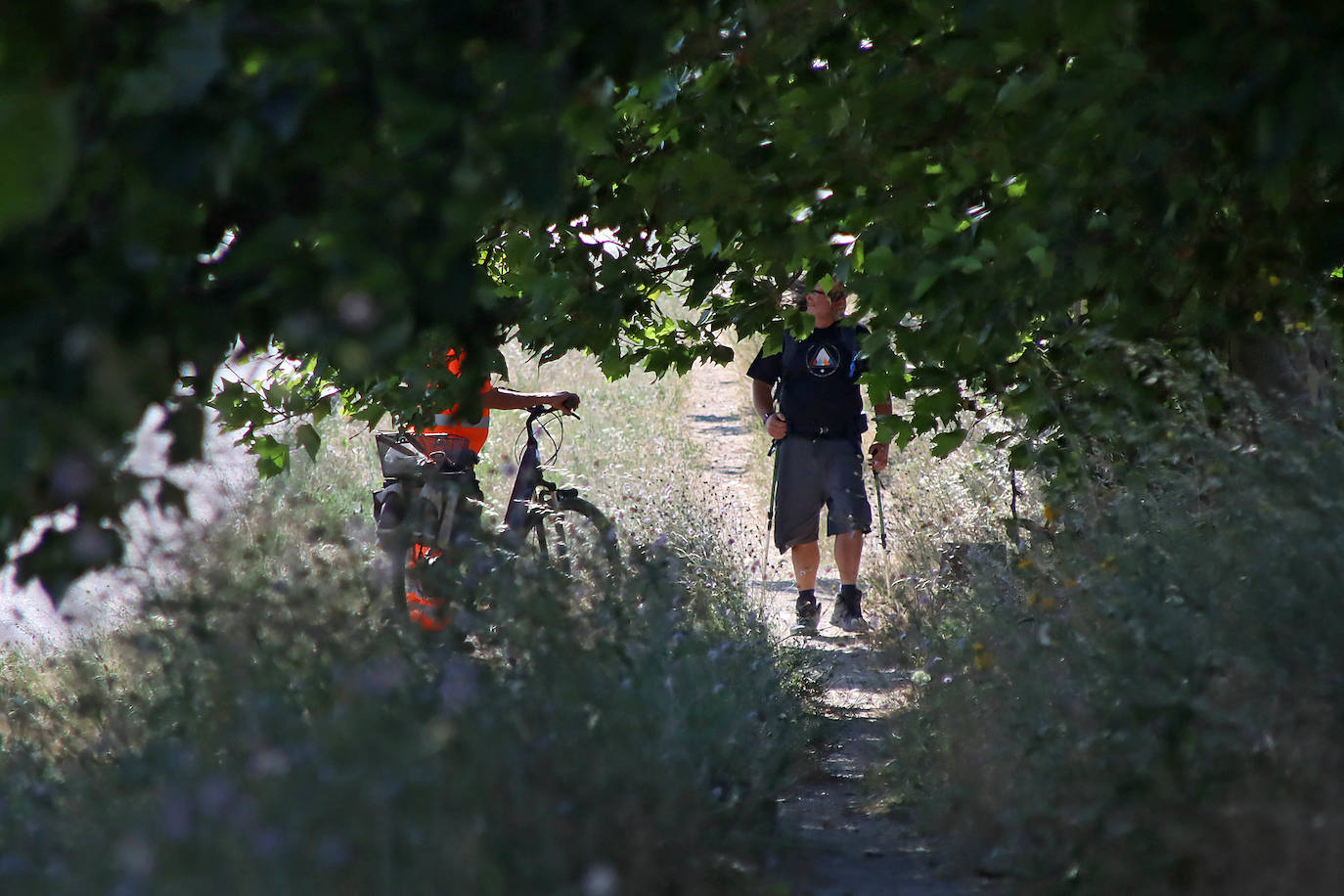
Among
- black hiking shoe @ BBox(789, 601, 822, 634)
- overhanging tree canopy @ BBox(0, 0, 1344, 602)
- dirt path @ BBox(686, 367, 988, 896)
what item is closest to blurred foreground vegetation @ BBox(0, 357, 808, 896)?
dirt path @ BBox(686, 367, 988, 896)

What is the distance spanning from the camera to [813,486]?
25.5 ft

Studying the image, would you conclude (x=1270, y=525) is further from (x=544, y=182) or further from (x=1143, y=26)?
(x=544, y=182)

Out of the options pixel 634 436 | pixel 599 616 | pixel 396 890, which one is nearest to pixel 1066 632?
pixel 599 616

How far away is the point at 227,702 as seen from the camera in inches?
108

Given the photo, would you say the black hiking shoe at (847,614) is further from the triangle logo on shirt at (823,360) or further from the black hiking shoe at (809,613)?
the triangle logo on shirt at (823,360)

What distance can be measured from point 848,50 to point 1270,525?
74.0 inches

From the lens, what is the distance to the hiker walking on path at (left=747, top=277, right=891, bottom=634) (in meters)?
7.59

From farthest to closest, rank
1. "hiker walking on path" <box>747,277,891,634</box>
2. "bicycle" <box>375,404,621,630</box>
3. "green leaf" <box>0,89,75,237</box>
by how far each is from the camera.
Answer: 1. "hiker walking on path" <box>747,277,891,634</box>
2. "bicycle" <box>375,404,621,630</box>
3. "green leaf" <box>0,89,75,237</box>

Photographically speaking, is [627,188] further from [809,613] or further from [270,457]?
[809,613]

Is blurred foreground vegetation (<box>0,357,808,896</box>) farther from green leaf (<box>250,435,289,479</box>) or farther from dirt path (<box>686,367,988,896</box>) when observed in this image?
green leaf (<box>250,435,289,479</box>)

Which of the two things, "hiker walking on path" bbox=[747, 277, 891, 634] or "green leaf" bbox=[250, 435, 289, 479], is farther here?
"hiker walking on path" bbox=[747, 277, 891, 634]

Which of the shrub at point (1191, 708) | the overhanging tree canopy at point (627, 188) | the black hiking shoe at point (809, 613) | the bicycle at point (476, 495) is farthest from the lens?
the black hiking shoe at point (809, 613)

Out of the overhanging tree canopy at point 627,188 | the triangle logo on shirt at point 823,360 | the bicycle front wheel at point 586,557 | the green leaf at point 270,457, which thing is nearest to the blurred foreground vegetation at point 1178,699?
the overhanging tree canopy at point 627,188

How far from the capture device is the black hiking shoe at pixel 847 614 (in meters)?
7.64
